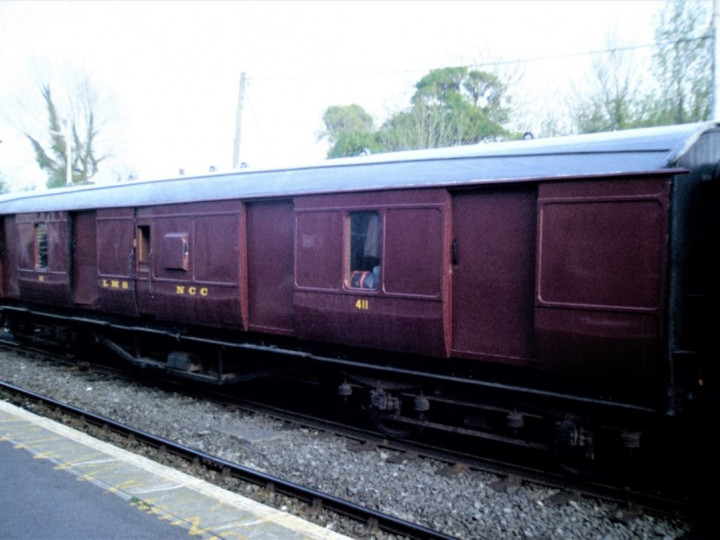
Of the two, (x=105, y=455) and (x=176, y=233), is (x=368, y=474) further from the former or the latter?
(x=176, y=233)

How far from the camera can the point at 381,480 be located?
5918mm

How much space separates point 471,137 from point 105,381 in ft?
59.1

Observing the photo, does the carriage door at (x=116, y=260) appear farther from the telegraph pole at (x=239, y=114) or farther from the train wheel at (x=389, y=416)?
the telegraph pole at (x=239, y=114)

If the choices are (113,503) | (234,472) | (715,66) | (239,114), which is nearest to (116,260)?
(234,472)

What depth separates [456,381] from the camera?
622 cm

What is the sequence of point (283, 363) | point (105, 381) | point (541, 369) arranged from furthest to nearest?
point (105, 381)
point (283, 363)
point (541, 369)

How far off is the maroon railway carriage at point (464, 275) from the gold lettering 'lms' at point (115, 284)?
187mm

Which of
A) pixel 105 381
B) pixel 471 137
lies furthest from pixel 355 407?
pixel 471 137

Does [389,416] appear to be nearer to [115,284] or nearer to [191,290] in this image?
[191,290]

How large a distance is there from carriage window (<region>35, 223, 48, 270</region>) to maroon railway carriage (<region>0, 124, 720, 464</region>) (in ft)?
10.5

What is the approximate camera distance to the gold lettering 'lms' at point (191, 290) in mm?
8664

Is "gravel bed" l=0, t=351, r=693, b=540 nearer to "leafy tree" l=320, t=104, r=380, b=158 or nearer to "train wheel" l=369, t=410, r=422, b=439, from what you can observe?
"train wheel" l=369, t=410, r=422, b=439

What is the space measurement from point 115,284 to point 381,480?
6390 mm

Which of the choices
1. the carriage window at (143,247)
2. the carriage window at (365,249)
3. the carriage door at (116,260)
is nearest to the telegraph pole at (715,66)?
the carriage window at (365,249)
